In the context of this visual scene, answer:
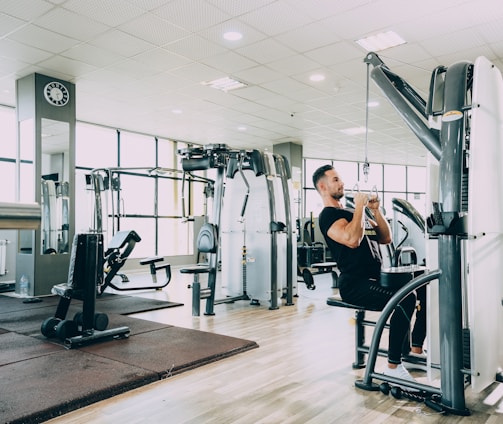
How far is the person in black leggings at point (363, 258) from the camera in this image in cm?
261

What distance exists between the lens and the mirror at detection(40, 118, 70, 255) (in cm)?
610

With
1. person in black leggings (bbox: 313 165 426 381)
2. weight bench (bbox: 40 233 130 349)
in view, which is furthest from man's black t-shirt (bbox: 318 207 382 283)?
weight bench (bbox: 40 233 130 349)

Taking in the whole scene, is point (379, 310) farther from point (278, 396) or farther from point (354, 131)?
point (354, 131)

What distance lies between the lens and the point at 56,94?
621 cm

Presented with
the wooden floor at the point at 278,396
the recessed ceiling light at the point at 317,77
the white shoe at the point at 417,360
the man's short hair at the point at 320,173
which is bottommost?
the wooden floor at the point at 278,396

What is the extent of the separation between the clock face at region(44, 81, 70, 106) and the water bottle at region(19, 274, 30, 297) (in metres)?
2.35

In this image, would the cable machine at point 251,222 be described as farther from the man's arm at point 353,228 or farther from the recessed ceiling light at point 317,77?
the man's arm at point 353,228

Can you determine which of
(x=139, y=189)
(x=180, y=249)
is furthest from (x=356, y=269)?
(x=180, y=249)

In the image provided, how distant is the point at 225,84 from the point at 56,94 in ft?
7.55

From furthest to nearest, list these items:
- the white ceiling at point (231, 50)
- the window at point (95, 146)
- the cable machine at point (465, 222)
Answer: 1. the window at point (95, 146)
2. the white ceiling at point (231, 50)
3. the cable machine at point (465, 222)

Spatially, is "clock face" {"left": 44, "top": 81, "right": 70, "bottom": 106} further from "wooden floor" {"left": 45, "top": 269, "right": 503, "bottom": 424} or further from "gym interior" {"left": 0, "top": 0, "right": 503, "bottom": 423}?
"wooden floor" {"left": 45, "top": 269, "right": 503, "bottom": 424}

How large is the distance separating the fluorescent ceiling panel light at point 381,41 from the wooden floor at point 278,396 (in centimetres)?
312

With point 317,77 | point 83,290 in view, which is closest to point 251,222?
point 317,77

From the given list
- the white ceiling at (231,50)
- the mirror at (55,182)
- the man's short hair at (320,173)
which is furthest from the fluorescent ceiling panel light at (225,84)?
the man's short hair at (320,173)
